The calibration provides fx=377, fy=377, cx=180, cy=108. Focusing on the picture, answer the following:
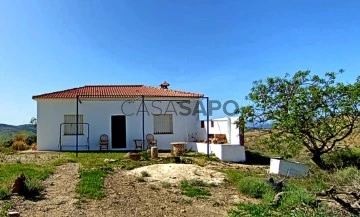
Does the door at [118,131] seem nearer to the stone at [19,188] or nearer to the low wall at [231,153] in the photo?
the low wall at [231,153]

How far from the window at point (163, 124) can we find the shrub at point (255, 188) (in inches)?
581

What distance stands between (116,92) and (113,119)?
244 cm

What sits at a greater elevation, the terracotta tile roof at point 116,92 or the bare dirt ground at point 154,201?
the terracotta tile roof at point 116,92

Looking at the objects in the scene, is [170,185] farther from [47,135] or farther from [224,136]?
[47,135]

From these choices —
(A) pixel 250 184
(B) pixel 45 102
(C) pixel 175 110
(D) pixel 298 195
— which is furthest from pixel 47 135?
(D) pixel 298 195

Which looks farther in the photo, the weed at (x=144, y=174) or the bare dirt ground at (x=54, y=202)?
the weed at (x=144, y=174)

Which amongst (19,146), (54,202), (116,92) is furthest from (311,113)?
(19,146)

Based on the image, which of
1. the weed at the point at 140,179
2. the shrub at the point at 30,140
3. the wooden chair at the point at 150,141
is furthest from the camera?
the shrub at the point at 30,140

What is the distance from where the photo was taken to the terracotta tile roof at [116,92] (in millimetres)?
24047

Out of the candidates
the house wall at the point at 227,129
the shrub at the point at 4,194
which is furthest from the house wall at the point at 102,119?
the shrub at the point at 4,194

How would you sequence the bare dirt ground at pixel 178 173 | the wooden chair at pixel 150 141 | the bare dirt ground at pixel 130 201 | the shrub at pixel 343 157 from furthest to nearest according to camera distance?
the wooden chair at pixel 150 141
the shrub at pixel 343 157
the bare dirt ground at pixel 178 173
the bare dirt ground at pixel 130 201

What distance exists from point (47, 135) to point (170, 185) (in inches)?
610

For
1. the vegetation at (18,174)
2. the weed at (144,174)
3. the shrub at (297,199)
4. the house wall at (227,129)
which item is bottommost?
the weed at (144,174)

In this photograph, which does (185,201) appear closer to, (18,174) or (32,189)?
(32,189)
